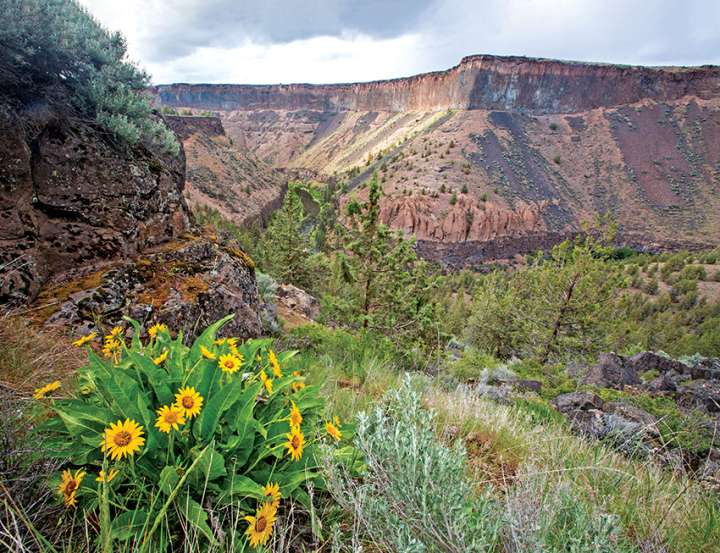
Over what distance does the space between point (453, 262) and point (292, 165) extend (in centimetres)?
9585

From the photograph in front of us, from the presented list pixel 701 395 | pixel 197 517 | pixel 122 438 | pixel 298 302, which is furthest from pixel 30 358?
pixel 298 302

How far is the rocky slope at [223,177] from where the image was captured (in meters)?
56.1

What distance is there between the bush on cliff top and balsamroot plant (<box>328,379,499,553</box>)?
16.7 feet

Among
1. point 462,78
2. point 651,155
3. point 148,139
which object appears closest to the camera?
point 148,139

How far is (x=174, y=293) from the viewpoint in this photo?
4.07 metres

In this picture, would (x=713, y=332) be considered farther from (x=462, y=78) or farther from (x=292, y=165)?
(x=292, y=165)

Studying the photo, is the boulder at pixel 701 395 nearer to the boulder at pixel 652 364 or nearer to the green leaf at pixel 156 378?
the boulder at pixel 652 364

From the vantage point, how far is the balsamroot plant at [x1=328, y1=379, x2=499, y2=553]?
46.1 inches

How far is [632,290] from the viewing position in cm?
4556

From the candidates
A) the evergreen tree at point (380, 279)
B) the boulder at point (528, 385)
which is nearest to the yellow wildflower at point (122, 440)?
the evergreen tree at point (380, 279)

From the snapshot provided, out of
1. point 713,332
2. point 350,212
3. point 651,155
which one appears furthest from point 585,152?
point 350,212

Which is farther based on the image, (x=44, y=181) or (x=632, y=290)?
(x=632, y=290)

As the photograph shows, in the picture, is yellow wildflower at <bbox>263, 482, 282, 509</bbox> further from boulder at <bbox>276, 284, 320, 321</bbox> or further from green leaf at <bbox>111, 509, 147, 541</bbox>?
boulder at <bbox>276, 284, 320, 321</bbox>

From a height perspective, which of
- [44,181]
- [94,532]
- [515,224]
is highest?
[44,181]
